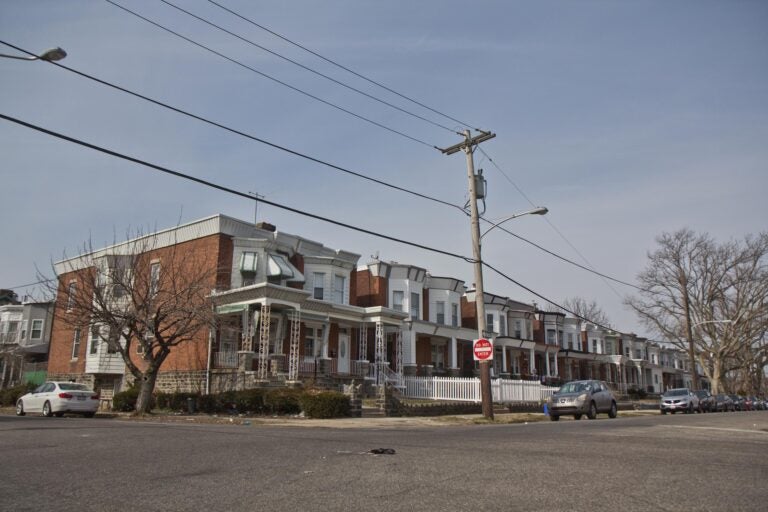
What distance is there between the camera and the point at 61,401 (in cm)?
2228

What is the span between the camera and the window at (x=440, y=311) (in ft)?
140

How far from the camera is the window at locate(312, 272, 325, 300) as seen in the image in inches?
1385

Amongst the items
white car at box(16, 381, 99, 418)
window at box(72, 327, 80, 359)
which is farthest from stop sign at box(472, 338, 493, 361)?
window at box(72, 327, 80, 359)

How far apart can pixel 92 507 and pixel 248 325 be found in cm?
2380

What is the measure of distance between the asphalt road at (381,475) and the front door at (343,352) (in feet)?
76.6

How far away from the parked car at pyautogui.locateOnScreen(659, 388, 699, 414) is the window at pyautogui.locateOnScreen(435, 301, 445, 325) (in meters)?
14.9

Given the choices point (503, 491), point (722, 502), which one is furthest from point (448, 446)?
point (722, 502)

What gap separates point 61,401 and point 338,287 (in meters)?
16.9

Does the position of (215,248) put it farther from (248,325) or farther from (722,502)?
(722,502)

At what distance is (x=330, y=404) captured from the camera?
2114 centimetres

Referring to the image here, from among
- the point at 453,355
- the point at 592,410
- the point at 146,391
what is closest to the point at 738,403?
the point at 453,355

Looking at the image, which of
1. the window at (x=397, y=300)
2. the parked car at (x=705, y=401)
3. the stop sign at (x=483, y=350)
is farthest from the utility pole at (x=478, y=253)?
the parked car at (x=705, y=401)

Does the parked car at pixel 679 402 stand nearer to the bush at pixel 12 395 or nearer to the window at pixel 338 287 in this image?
the window at pixel 338 287

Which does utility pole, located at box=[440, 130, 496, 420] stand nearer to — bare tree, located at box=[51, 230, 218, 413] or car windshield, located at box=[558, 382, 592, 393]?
car windshield, located at box=[558, 382, 592, 393]
